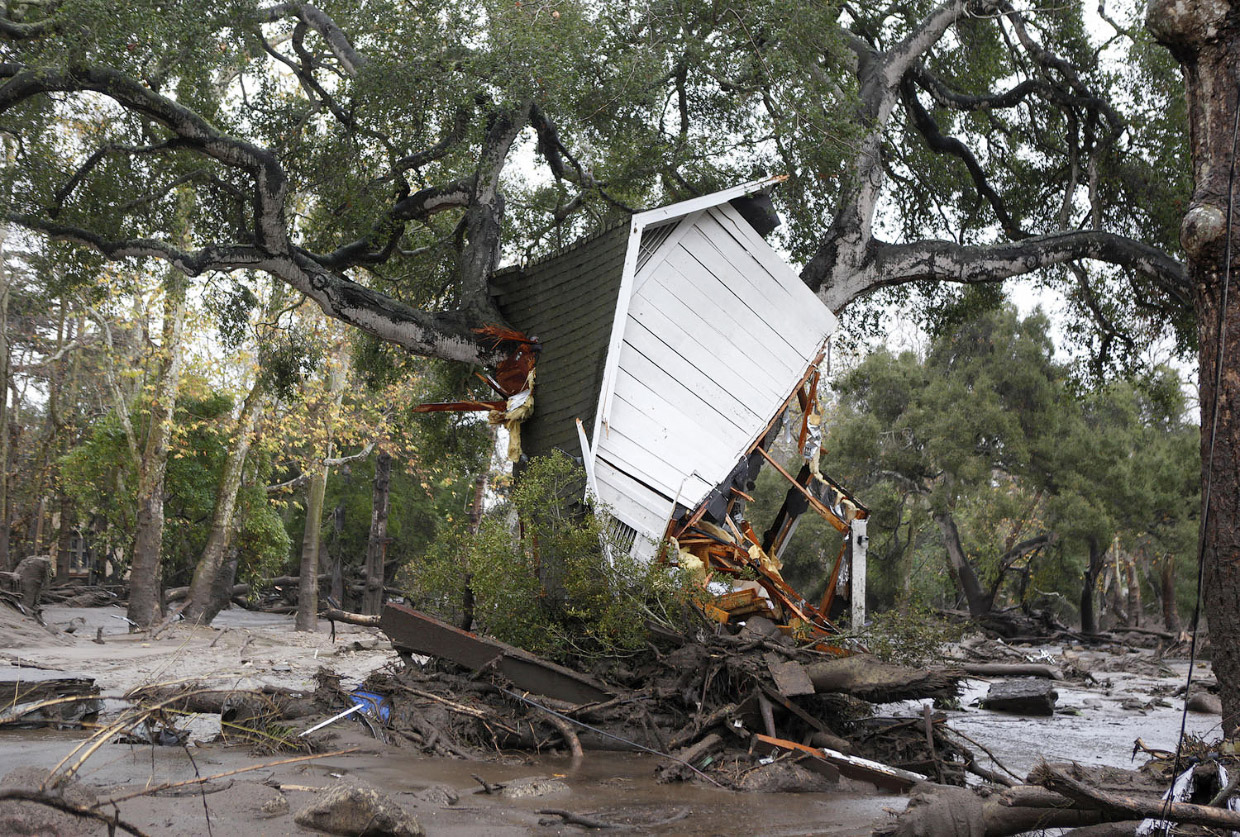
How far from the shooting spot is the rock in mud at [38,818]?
12.0 feet

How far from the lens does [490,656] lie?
26.0ft

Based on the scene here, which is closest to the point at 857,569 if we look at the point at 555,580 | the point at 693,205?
the point at 555,580

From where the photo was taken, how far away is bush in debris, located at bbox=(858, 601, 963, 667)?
24.8ft

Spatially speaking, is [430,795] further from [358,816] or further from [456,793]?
[358,816]

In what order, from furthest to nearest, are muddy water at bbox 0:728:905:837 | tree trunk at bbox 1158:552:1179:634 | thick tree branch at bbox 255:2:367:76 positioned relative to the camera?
tree trunk at bbox 1158:552:1179:634 → thick tree branch at bbox 255:2:367:76 → muddy water at bbox 0:728:905:837

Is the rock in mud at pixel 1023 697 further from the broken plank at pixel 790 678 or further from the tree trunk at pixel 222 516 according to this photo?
the tree trunk at pixel 222 516

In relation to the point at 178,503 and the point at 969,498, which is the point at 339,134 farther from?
the point at 969,498

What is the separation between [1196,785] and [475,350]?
9.37m

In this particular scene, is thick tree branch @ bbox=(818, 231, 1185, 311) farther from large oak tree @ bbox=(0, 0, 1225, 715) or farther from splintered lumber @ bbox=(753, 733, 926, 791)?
splintered lumber @ bbox=(753, 733, 926, 791)

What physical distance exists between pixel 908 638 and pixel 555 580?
311 centimetres

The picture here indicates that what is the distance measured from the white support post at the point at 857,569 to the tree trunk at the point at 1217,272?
420 centimetres

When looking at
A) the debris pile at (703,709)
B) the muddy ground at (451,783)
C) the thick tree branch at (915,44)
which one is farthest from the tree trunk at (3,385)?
the thick tree branch at (915,44)

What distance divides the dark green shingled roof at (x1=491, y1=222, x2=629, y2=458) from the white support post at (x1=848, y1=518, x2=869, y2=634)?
3.32m

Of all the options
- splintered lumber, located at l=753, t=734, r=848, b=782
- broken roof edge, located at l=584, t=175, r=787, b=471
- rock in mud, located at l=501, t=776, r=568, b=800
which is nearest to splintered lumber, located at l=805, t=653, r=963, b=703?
splintered lumber, located at l=753, t=734, r=848, b=782
